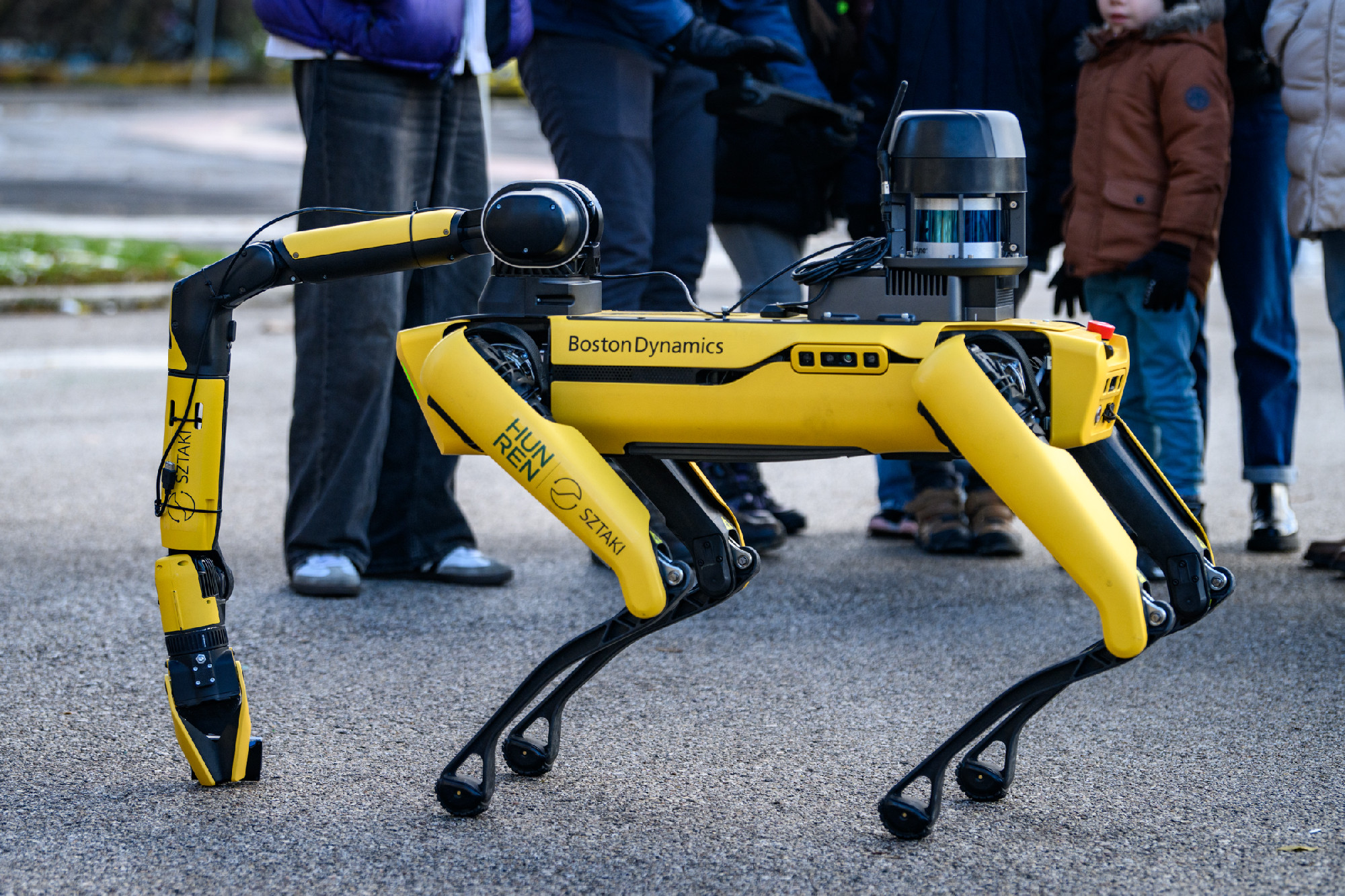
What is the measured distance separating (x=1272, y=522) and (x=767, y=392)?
250cm

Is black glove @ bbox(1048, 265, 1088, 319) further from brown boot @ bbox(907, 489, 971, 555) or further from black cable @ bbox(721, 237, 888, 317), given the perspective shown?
black cable @ bbox(721, 237, 888, 317)

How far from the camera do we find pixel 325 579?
12.4 feet

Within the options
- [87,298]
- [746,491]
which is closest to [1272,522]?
[746,491]

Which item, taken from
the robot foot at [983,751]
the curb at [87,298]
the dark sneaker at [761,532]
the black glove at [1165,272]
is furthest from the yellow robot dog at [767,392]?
the curb at [87,298]

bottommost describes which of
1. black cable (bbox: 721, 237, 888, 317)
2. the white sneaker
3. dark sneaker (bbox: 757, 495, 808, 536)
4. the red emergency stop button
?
dark sneaker (bbox: 757, 495, 808, 536)

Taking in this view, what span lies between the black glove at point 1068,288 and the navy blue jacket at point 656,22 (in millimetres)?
900

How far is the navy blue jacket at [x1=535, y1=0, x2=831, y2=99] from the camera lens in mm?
3771

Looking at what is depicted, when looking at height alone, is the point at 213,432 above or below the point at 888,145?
below

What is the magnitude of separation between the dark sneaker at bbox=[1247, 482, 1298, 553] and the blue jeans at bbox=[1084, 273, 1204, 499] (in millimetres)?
265

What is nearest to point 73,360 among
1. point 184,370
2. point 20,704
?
point 20,704

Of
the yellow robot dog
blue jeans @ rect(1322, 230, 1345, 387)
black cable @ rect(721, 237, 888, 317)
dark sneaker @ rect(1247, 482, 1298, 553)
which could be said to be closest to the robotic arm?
the yellow robot dog

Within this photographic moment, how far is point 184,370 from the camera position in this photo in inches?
97.8

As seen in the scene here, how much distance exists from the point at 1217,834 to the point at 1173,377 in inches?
77.1

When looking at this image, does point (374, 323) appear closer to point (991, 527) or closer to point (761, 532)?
point (761, 532)
